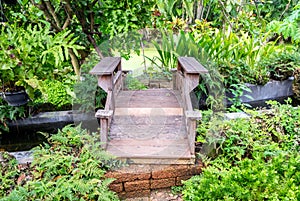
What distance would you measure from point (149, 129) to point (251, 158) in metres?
0.86

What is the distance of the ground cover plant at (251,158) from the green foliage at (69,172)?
0.59m

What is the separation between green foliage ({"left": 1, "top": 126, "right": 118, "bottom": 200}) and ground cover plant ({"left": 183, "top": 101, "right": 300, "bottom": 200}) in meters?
0.59

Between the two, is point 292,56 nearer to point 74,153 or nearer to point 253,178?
point 253,178

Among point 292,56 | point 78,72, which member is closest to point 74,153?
point 78,72

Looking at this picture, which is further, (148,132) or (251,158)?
(148,132)

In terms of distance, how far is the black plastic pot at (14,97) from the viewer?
2.13m

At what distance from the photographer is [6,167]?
5.68 feet

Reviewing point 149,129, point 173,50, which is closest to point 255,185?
point 149,129

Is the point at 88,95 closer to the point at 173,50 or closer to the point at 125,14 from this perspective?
the point at 125,14

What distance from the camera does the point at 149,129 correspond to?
2.18m

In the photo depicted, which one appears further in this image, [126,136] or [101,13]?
[101,13]

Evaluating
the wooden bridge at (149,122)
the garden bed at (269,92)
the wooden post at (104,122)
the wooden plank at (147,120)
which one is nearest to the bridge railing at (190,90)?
the wooden bridge at (149,122)

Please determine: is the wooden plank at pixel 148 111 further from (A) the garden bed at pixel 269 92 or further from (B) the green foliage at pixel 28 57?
(A) the garden bed at pixel 269 92

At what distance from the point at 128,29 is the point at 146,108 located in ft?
2.83
